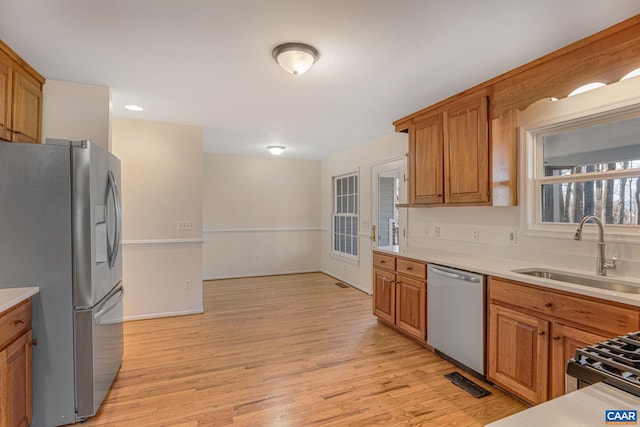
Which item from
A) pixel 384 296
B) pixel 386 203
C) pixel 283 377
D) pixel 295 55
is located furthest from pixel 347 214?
pixel 295 55

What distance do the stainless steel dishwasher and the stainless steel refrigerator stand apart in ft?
8.57

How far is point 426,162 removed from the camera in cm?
333

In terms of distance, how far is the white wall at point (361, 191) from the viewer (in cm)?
451

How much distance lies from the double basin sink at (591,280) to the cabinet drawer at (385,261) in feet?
4.13

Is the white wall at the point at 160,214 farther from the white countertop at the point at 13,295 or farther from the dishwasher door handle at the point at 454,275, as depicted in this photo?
the dishwasher door handle at the point at 454,275

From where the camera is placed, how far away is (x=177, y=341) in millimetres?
3186

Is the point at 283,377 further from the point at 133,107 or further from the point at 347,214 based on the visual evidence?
the point at 347,214

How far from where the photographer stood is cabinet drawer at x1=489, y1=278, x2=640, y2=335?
159 centimetres

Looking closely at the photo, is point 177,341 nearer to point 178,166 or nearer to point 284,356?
point 284,356

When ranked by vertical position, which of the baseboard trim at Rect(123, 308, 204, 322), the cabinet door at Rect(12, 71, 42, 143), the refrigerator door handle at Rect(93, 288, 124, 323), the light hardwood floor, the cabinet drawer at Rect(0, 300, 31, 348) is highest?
the cabinet door at Rect(12, 71, 42, 143)

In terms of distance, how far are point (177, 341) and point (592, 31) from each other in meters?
4.16

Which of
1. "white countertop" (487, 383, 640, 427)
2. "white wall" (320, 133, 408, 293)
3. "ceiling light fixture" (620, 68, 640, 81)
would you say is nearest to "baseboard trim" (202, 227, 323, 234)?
Result: "white wall" (320, 133, 408, 293)

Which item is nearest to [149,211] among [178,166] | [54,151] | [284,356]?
[178,166]

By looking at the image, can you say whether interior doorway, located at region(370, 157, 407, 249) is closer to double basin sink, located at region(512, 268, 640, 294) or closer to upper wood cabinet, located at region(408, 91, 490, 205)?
upper wood cabinet, located at region(408, 91, 490, 205)
